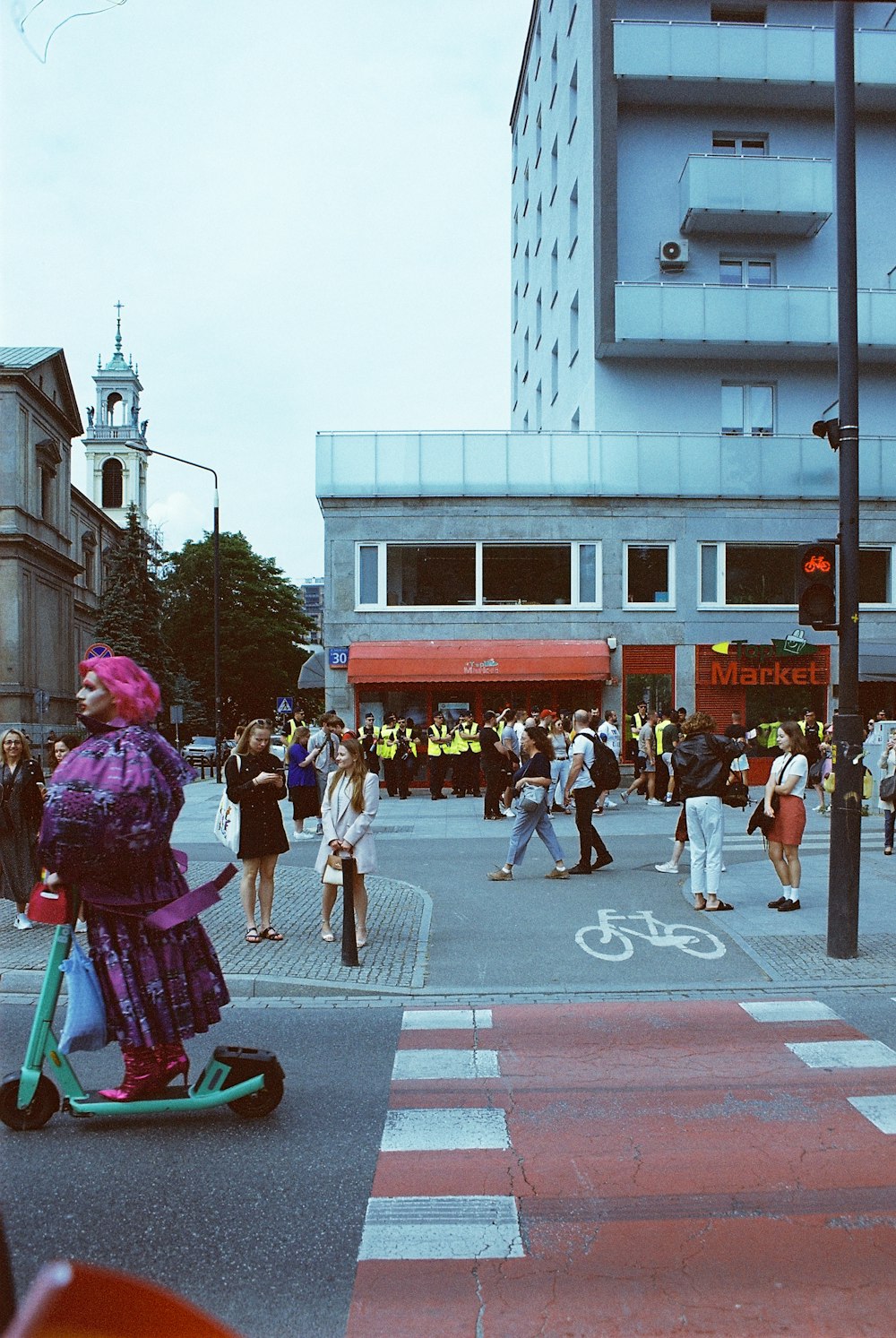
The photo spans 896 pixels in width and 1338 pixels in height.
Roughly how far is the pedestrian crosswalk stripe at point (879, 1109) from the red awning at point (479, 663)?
19432mm

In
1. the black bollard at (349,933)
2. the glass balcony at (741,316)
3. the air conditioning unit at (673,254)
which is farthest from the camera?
the air conditioning unit at (673,254)

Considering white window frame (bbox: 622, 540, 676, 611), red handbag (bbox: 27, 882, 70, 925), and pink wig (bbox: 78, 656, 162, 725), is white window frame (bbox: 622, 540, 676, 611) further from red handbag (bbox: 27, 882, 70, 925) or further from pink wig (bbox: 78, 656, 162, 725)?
red handbag (bbox: 27, 882, 70, 925)

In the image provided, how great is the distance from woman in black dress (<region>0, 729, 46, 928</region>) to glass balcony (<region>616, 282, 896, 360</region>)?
20162 mm

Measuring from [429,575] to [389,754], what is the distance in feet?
16.7

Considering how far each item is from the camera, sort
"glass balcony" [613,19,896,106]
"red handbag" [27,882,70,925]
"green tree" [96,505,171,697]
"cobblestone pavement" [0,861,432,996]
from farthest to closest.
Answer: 1. "green tree" [96,505,171,697]
2. "glass balcony" [613,19,896,106]
3. "cobblestone pavement" [0,861,432,996]
4. "red handbag" [27,882,70,925]

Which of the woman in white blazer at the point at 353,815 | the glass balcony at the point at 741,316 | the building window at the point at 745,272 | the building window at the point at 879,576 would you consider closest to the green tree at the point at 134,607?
the glass balcony at the point at 741,316

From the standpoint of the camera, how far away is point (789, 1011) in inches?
274

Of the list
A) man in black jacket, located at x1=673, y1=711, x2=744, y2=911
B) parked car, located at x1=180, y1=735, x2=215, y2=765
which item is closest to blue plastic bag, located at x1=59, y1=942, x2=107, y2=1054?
man in black jacket, located at x1=673, y1=711, x2=744, y2=911

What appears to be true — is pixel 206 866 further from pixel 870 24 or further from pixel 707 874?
pixel 870 24

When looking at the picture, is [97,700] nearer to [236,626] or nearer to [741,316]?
[741,316]

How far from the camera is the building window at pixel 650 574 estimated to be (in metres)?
25.7

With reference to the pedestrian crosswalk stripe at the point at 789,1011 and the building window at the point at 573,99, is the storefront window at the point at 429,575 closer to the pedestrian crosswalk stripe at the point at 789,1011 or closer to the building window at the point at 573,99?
the building window at the point at 573,99

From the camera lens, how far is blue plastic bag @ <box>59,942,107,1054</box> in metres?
4.41

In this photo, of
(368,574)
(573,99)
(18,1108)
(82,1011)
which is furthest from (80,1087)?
(573,99)
